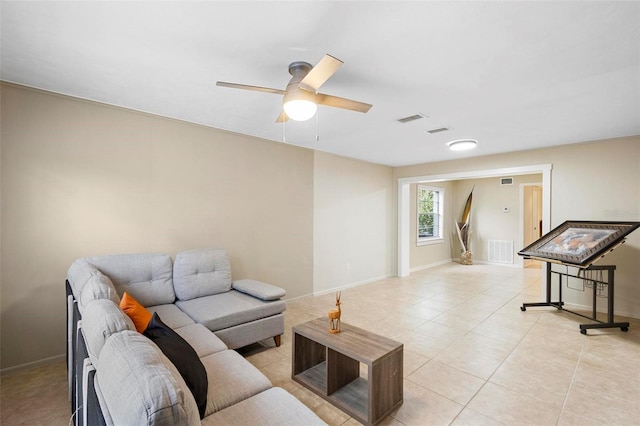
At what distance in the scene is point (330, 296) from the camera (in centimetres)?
488

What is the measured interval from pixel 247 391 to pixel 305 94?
1.77 metres

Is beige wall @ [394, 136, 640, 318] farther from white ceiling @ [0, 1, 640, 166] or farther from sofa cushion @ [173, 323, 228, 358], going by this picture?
sofa cushion @ [173, 323, 228, 358]

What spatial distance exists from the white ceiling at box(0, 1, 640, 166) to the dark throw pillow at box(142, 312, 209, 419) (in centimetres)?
177

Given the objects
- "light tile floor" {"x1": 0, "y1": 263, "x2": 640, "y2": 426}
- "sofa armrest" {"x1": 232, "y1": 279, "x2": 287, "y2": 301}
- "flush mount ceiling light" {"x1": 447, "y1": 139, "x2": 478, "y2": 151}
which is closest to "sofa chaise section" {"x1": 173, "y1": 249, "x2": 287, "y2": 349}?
"sofa armrest" {"x1": 232, "y1": 279, "x2": 287, "y2": 301}

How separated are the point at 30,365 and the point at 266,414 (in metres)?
2.63

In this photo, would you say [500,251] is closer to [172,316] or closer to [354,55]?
[354,55]

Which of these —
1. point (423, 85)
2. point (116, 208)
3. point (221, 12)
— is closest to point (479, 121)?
point (423, 85)

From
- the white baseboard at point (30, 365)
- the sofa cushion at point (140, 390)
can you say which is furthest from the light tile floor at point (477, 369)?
the sofa cushion at point (140, 390)

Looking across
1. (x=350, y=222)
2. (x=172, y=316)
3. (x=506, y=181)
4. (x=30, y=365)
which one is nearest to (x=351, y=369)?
(x=172, y=316)

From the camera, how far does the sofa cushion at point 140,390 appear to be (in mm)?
750

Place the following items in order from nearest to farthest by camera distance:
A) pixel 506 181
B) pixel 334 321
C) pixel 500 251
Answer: pixel 334 321, pixel 506 181, pixel 500 251

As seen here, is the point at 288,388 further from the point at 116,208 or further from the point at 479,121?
the point at 479,121

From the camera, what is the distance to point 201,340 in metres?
2.14

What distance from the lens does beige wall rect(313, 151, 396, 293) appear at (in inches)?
197
